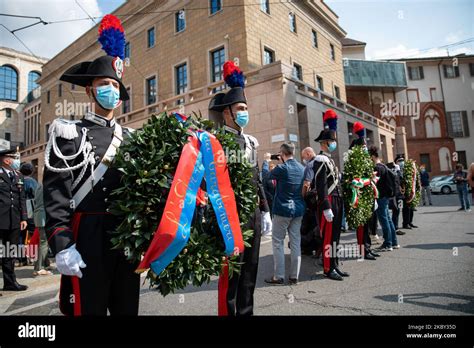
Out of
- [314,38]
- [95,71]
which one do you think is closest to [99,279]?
[95,71]

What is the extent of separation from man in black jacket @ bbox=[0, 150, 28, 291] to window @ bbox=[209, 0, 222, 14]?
1794cm

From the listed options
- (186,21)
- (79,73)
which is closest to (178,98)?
(186,21)

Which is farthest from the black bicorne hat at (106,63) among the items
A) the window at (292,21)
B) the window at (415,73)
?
the window at (415,73)

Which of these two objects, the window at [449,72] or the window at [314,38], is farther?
the window at [449,72]

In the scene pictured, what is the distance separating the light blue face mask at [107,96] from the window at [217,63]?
18.5m

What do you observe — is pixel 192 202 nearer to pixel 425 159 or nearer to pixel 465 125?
pixel 425 159

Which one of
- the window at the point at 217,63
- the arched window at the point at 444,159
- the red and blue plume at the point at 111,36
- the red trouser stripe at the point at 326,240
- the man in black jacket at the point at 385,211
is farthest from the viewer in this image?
the arched window at the point at 444,159

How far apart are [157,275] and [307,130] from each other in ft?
50.6

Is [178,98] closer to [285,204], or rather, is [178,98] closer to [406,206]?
[406,206]

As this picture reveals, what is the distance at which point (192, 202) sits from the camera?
2146mm

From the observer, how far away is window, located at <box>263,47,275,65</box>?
63.9 ft

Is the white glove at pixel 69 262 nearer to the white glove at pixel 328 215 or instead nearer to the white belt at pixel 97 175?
the white belt at pixel 97 175

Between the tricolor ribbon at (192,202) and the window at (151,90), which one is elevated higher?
the window at (151,90)

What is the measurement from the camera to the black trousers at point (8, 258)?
16.6ft
